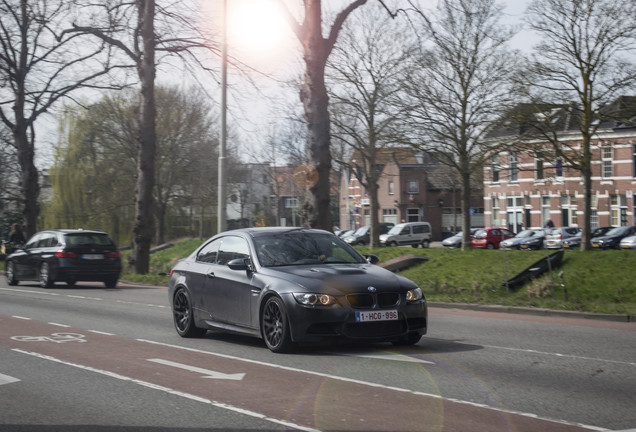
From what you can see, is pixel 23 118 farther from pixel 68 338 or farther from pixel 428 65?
pixel 68 338

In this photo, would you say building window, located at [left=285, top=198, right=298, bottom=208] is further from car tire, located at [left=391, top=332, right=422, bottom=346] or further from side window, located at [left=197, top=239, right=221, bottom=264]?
car tire, located at [left=391, top=332, right=422, bottom=346]

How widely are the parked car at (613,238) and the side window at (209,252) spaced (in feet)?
119

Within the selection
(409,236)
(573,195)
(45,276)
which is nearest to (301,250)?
(45,276)

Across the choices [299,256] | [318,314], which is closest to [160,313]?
[299,256]

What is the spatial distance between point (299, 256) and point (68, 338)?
368cm

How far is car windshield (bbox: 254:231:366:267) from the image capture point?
9727mm

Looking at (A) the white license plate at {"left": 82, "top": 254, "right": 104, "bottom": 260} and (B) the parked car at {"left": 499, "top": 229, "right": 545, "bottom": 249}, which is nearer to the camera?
(A) the white license plate at {"left": 82, "top": 254, "right": 104, "bottom": 260}

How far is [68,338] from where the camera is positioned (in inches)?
433

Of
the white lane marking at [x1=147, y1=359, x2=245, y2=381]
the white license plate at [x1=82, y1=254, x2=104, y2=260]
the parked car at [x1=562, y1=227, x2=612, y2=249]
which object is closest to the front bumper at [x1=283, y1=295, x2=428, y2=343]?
the white lane marking at [x1=147, y1=359, x2=245, y2=381]

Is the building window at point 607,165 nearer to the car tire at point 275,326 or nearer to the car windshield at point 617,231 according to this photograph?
the car windshield at point 617,231

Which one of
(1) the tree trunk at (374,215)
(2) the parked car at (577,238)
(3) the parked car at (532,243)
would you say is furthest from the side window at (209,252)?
(3) the parked car at (532,243)

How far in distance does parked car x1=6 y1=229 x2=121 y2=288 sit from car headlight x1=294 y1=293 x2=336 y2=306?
15055mm

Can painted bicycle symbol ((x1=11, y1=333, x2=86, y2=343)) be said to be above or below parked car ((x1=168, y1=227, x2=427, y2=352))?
below

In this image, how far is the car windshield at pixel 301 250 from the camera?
31.9 feet
